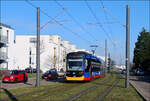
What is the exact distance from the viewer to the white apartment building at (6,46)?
47.4 meters

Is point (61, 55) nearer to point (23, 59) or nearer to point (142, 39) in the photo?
point (23, 59)

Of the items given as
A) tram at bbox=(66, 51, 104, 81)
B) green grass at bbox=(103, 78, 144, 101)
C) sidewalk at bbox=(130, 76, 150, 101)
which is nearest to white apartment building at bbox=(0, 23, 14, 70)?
tram at bbox=(66, 51, 104, 81)

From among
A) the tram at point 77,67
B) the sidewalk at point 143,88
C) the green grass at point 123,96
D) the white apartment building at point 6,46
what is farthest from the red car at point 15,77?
the white apartment building at point 6,46

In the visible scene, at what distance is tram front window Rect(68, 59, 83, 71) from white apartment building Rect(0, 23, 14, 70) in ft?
76.5

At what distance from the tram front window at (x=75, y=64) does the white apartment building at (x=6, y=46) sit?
76.5 feet

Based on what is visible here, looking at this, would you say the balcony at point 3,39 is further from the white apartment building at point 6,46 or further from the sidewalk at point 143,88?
the sidewalk at point 143,88

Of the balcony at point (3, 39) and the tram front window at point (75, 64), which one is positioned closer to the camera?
the tram front window at point (75, 64)

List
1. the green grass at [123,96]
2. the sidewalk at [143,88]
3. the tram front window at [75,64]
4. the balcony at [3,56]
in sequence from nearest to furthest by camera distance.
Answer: the green grass at [123,96] < the sidewalk at [143,88] < the tram front window at [75,64] < the balcony at [3,56]

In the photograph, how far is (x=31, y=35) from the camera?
93812mm

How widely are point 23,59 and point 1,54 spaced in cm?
4329

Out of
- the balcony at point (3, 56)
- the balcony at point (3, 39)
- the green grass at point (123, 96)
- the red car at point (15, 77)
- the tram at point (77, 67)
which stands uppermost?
the balcony at point (3, 39)

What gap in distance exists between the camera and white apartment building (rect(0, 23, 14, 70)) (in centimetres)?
4739

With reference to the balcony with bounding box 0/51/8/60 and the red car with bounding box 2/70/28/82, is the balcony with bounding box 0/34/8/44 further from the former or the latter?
the red car with bounding box 2/70/28/82

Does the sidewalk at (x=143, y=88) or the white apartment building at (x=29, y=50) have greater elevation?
the white apartment building at (x=29, y=50)
